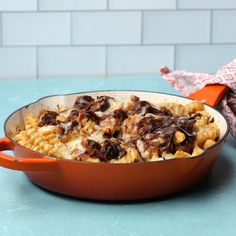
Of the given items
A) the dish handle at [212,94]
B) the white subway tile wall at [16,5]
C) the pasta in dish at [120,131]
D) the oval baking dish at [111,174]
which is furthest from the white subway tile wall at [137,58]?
the oval baking dish at [111,174]

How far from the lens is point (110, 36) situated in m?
1.77

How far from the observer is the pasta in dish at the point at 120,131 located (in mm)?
853

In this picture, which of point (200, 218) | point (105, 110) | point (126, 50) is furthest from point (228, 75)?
point (126, 50)

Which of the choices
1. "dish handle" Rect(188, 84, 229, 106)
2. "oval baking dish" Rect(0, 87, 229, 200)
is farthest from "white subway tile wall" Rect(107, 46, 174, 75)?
"oval baking dish" Rect(0, 87, 229, 200)

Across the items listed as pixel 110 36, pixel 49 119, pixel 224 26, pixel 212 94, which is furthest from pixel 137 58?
pixel 49 119

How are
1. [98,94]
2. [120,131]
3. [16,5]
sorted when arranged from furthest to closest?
[16,5] < [98,94] < [120,131]

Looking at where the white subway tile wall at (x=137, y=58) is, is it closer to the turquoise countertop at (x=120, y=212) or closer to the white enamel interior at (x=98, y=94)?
the white enamel interior at (x=98, y=94)

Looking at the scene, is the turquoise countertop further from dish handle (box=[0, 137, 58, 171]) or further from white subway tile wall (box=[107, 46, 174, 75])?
white subway tile wall (box=[107, 46, 174, 75])

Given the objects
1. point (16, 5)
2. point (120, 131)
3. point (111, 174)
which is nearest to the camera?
point (111, 174)

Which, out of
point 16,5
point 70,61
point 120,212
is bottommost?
point 120,212

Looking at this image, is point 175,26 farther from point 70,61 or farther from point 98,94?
point 98,94

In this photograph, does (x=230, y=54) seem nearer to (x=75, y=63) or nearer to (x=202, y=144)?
(x=75, y=63)

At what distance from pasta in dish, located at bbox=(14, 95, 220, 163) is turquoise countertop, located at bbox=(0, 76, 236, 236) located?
63mm

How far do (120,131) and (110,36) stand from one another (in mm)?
874
